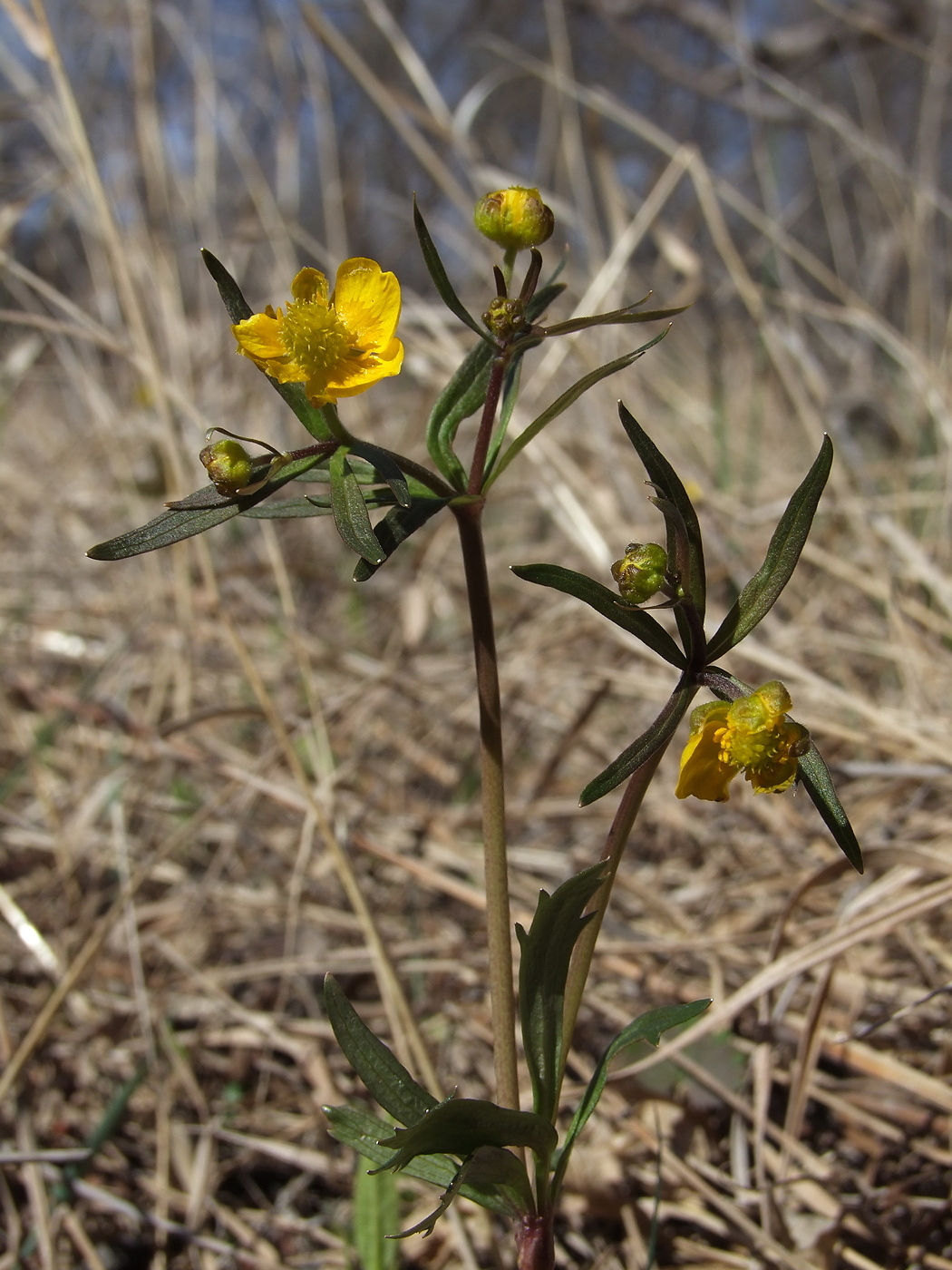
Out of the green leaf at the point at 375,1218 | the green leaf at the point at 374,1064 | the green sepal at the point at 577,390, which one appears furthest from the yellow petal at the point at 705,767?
the green leaf at the point at 375,1218

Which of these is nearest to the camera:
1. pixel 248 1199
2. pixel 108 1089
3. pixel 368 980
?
pixel 248 1199

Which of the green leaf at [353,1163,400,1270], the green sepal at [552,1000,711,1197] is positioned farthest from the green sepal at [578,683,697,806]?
A: the green leaf at [353,1163,400,1270]

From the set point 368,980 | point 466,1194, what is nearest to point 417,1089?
point 466,1194

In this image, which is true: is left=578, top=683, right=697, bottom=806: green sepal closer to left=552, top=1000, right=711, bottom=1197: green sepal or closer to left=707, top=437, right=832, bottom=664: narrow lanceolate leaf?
left=707, top=437, right=832, bottom=664: narrow lanceolate leaf


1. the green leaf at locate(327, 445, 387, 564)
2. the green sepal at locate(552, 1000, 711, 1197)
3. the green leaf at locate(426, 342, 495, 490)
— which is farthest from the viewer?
the green leaf at locate(426, 342, 495, 490)

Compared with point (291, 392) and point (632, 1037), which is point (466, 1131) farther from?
point (291, 392)

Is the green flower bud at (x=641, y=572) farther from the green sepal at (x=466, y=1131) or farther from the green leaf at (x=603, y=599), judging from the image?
the green sepal at (x=466, y=1131)

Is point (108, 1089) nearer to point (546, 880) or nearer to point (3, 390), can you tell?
point (546, 880)
